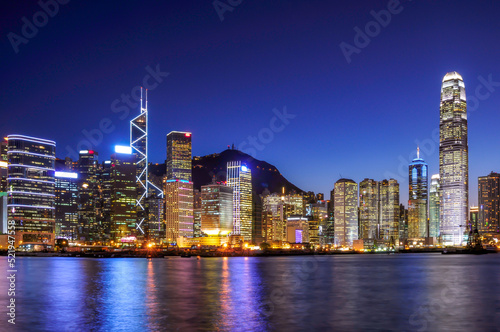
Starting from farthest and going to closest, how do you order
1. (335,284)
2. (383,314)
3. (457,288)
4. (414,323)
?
(335,284) → (457,288) → (383,314) → (414,323)

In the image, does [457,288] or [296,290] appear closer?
[296,290]

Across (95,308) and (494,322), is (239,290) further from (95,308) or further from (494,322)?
(494,322)

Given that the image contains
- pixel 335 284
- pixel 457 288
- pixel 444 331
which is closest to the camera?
pixel 444 331

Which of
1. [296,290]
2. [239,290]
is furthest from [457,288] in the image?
[239,290]

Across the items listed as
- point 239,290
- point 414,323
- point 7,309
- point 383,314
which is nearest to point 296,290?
point 239,290

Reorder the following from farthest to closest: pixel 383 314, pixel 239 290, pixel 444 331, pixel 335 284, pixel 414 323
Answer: pixel 335 284 < pixel 239 290 < pixel 383 314 < pixel 414 323 < pixel 444 331

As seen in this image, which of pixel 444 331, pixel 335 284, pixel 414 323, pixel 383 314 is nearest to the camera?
pixel 444 331

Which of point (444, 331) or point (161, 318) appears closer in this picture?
point (444, 331)

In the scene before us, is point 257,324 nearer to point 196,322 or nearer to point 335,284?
point 196,322
